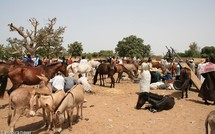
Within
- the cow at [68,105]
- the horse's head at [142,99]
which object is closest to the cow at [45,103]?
the cow at [68,105]

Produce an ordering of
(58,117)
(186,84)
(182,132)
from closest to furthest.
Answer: (58,117) < (182,132) < (186,84)

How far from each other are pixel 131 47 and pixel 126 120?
220 feet

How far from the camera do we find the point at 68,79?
10.9 meters

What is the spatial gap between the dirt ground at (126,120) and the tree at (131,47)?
63.2 m

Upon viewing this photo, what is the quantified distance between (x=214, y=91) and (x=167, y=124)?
4.34 metres

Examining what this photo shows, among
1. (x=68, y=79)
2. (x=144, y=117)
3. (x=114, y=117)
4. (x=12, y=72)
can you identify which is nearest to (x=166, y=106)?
(x=144, y=117)

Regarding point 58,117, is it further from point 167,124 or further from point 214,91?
Result: point 214,91

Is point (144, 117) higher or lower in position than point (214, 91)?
lower

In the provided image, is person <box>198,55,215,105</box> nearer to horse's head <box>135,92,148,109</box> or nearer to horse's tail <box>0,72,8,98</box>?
horse's head <box>135,92,148,109</box>

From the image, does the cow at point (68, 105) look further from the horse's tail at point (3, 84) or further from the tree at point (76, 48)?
the tree at point (76, 48)

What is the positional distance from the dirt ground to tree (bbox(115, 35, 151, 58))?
2489 inches

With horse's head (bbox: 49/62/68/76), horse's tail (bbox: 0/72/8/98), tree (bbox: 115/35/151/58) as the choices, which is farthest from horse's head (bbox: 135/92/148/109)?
tree (bbox: 115/35/151/58)

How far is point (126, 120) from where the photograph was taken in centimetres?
855

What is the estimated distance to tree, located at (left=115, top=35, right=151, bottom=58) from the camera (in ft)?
245
